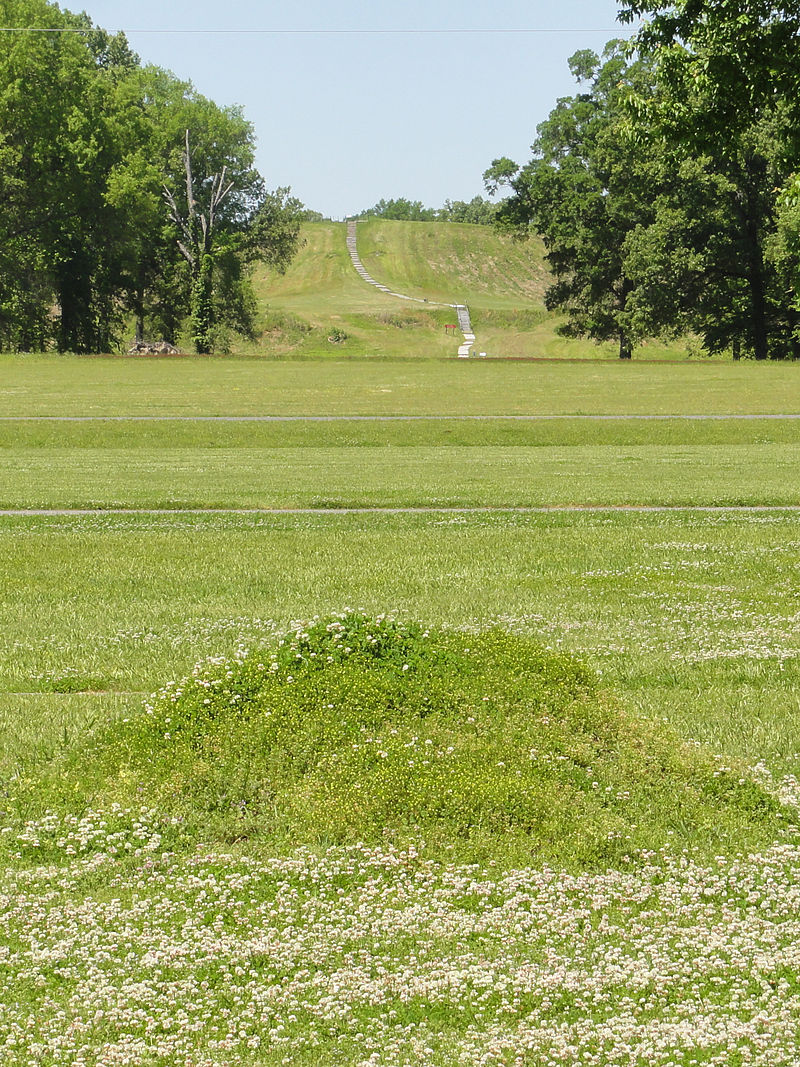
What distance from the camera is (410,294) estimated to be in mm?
107812

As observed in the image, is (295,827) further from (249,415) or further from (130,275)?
(130,275)

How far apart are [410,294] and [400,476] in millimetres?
89783

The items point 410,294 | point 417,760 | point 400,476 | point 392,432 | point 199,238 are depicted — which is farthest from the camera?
point 410,294

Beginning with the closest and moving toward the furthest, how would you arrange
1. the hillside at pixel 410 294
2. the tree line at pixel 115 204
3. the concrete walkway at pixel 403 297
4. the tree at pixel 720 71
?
the tree at pixel 720 71, the tree line at pixel 115 204, the hillside at pixel 410 294, the concrete walkway at pixel 403 297

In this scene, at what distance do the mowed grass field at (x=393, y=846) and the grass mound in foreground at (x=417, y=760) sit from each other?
0.13 meters

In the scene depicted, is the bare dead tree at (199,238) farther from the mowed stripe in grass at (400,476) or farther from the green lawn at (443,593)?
the green lawn at (443,593)

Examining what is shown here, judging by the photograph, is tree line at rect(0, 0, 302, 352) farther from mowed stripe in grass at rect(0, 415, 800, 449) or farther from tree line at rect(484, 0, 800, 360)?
mowed stripe in grass at rect(0, 415, 800, 449)

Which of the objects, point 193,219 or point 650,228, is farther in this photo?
point 193,219

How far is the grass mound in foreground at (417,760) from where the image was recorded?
480 cm

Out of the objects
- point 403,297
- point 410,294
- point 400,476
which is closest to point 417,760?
point 400,476

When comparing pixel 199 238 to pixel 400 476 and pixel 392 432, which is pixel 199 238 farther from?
pixel 400 476

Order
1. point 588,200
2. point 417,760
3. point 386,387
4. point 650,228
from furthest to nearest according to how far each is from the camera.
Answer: point 588,200
point 650,228
point 386,387
point 417,760

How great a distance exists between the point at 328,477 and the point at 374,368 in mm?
32231

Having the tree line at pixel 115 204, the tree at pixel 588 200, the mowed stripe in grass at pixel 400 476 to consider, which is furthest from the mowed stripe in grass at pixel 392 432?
the tree line at pixel 115 204
